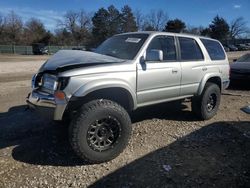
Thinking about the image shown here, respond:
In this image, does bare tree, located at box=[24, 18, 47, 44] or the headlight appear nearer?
the headlight

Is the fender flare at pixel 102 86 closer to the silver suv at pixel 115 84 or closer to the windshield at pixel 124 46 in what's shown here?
the silver suv at pixel 115 84

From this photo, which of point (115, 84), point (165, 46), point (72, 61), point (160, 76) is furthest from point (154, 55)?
point (72, 61)

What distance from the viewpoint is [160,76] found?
5410 millimetres

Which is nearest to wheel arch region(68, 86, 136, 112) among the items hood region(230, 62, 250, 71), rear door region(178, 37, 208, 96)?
rear door region(178, 37, 208, 96)

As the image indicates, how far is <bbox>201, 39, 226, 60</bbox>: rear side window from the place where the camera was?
6838 mm

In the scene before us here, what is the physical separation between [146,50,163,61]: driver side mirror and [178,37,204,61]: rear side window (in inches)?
37.3

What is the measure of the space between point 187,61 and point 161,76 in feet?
3.15

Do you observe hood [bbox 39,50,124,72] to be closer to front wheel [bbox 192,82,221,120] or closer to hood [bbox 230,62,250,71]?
front wheel [bbox 192,82,221,120]

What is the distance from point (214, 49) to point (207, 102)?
132 cm

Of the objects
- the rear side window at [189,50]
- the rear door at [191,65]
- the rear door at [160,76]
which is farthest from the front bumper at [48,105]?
the rear side window at [189,50]

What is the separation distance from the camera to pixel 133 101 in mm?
5031

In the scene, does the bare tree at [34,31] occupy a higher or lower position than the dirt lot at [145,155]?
higher

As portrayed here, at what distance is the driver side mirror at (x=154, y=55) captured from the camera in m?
5.20

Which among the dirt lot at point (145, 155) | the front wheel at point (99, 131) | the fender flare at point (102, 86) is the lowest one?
the dirt lot at point (145, 155)
